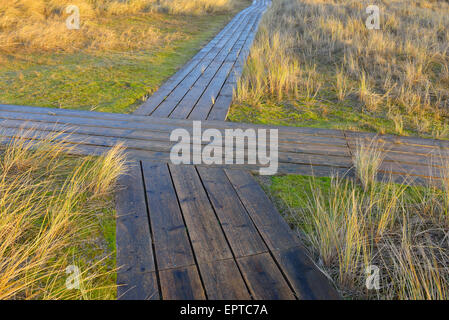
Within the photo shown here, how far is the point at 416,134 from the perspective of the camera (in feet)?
12.6

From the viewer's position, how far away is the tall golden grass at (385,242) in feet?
6.05

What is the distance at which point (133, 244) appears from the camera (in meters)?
2.15

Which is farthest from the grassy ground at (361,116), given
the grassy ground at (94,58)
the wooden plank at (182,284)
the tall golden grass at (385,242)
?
the grassy ground at (94,58)

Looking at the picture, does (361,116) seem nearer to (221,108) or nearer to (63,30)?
(221,108)

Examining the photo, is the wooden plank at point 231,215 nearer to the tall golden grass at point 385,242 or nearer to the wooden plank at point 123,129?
the tall golden grass at point 385,242

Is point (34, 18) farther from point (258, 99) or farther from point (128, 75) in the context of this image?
point (258, 99)

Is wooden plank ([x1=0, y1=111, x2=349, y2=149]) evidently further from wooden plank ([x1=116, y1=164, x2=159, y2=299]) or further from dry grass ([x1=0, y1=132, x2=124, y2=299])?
wooden plank ([x1=116, y1=164, x2=159, y2=299])

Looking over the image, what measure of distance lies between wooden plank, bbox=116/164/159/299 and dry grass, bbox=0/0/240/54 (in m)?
→ 5.93

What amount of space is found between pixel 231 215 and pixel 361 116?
277cm

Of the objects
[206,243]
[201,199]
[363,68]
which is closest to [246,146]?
[201,199]

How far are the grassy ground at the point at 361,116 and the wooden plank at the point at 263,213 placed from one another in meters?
0.10

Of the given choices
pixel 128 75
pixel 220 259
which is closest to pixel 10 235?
pixel 220 259

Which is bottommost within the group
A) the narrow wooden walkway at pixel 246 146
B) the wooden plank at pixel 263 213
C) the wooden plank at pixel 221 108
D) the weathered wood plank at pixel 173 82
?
the wooden plank at pixel 263 213

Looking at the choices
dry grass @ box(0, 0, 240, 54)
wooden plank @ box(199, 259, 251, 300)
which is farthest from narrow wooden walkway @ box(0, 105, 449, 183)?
dry grass @ box(0, 0, 240, 54)
